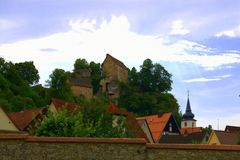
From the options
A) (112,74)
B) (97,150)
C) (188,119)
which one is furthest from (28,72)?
(97,150)

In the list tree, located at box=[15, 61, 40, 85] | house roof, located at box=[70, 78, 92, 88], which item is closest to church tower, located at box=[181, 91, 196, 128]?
house roof, located at box=[70, 78, 92, 88]

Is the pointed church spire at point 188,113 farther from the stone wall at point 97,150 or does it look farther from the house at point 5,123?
the stone wall at point 97,150

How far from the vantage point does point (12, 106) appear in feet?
261

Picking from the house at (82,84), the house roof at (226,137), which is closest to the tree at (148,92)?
the house at (82,84)

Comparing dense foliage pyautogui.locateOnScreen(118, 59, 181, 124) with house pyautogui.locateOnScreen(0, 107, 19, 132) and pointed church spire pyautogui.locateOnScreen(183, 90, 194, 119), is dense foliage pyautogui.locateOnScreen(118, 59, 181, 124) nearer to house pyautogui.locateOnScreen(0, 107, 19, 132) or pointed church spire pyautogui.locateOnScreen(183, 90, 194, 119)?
pointed church spire pyautogui.locateOnScreen(183, 90, 194, 119)

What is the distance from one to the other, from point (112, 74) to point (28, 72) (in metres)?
35.2

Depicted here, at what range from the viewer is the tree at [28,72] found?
10237cm

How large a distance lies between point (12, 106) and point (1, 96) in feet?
10.5

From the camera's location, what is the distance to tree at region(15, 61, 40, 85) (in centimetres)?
10237

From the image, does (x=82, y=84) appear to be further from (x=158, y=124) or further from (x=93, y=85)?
(x=158, y=124)

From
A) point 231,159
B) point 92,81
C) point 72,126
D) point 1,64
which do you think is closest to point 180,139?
point 1,64

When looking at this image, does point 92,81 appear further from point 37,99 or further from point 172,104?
point 37,99

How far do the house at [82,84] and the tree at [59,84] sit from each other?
74.7 feet

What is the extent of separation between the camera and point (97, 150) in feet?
53.7
